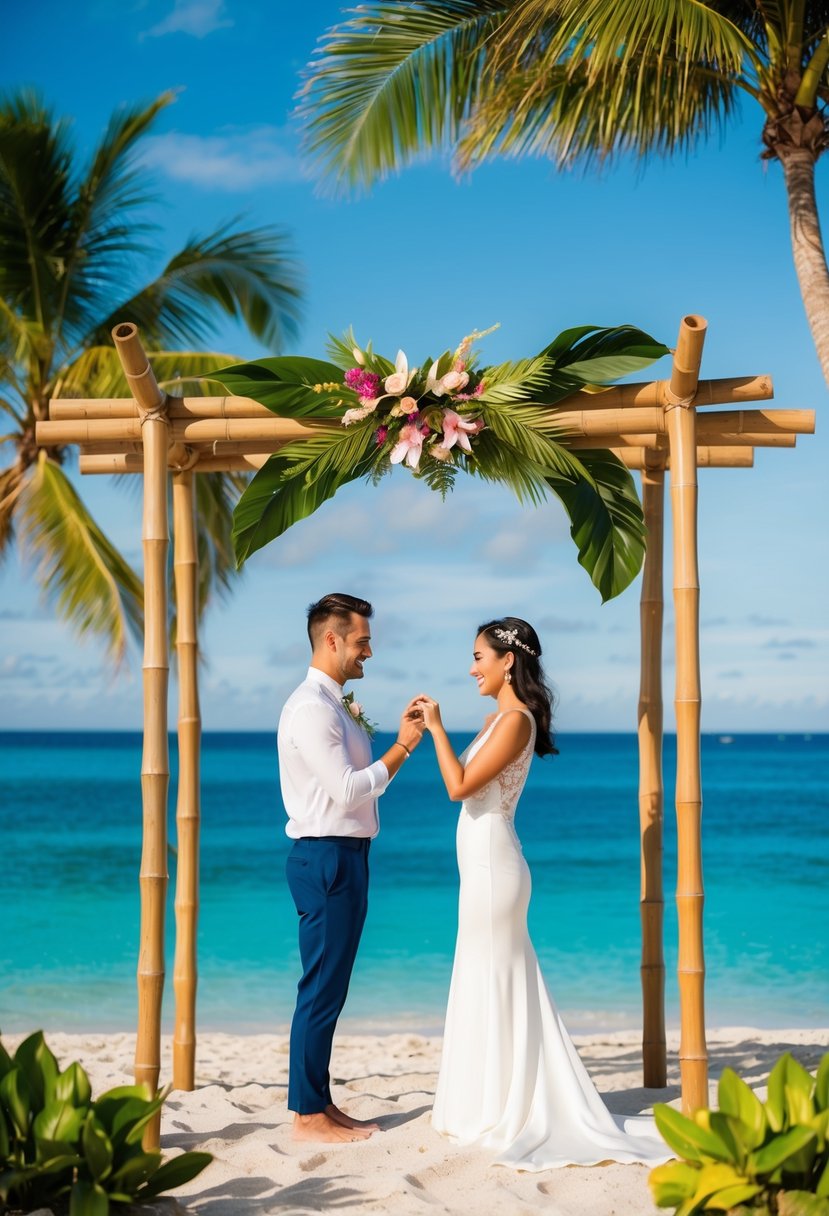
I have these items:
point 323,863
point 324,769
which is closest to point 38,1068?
point 323,863

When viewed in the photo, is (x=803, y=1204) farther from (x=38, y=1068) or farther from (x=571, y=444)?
(x=571, y=444)

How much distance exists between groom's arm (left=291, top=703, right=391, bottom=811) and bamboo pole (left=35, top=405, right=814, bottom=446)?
46.0 inches

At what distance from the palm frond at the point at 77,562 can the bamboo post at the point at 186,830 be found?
6.41 metres

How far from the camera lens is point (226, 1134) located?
5504 millimetres

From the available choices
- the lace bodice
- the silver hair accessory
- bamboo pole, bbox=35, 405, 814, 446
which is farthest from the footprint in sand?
bamboo pole, bbox=35, 405, 814, 446

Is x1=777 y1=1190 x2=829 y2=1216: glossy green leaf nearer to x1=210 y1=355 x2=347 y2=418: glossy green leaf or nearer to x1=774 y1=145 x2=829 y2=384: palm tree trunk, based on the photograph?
x1=210 y1=355 x2=347 y2=418: glossy green leaf

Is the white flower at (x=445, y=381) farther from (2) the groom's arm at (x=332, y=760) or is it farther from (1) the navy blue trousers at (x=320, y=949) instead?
(1) the navy blue trousers at (x=320, y=949)

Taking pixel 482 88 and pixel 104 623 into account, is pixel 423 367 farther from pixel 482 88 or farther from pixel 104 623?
pixel 104 623

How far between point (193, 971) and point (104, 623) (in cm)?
701

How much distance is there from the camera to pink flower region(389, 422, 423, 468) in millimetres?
5262

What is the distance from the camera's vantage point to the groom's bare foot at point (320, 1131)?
5305 millimetres

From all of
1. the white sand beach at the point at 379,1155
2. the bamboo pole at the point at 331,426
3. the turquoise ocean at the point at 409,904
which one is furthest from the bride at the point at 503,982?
the turquoise ocean at the point at 409,904

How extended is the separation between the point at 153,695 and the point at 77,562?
798 cm

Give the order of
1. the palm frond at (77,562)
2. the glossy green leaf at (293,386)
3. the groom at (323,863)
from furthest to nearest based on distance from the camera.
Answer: the palm frond at (77,562) → the glossy green leaf at (293,386) → the groom at (323,863)
